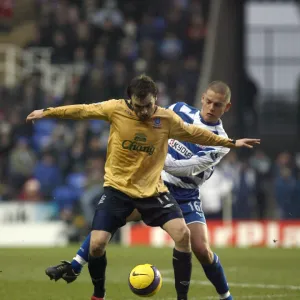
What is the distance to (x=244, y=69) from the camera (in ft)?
87.9

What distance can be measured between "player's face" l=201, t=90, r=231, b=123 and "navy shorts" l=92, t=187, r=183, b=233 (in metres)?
1.00

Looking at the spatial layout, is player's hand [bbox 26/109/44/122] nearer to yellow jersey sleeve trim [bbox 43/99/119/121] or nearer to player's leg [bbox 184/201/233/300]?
yellow jersey sleeve trim [bbox 43/99/119/121]

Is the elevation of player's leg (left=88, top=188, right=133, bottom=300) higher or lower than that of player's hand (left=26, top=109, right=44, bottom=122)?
lower

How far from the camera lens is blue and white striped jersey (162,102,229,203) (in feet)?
30.9

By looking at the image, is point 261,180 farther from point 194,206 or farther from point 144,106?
point 144,106

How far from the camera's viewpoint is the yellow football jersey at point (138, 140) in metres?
8.81

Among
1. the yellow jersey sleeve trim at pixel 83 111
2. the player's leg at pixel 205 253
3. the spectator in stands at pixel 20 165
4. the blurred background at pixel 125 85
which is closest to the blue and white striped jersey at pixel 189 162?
the player's leg at pixel 205 253

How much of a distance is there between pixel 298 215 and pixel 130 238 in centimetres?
378

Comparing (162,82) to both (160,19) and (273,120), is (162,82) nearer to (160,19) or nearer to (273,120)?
(160,19)

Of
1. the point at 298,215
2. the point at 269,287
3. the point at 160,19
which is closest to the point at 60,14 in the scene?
the point at 160,19

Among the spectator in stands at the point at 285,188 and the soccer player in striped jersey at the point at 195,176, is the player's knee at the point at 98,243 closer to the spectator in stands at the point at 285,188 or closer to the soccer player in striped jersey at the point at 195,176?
the soccer player in striped jersey at the point at 195,176

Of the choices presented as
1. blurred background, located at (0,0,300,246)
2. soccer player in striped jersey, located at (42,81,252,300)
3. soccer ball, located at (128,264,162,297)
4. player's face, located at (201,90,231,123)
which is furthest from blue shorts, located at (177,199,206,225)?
blurred background, located at (0,0,300,246)

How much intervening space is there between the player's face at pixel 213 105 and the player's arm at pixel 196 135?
1.88 feet

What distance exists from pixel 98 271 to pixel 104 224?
45 cm
